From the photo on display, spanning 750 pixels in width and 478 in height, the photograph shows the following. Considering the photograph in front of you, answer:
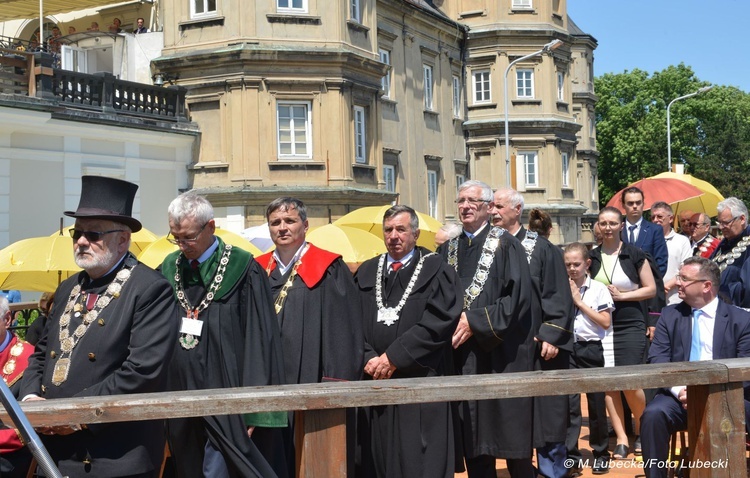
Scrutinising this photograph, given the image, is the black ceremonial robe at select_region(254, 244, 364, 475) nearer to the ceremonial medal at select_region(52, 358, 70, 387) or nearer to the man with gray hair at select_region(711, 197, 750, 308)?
the ceremonial medal at select_region(52, 358, 70, 387)

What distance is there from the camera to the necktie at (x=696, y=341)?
289 inches

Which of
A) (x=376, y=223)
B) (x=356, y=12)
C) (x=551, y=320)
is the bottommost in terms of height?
(x=551, y=320)

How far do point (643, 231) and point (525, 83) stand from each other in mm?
33325

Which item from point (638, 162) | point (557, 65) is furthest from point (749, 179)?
point (557, 65)

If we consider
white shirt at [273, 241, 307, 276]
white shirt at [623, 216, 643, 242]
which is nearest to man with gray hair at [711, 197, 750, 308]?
white shirt at [623, 216, 643, 242]

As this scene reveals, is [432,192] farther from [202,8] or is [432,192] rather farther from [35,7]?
[35,7]

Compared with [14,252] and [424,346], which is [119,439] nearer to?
[424,346]

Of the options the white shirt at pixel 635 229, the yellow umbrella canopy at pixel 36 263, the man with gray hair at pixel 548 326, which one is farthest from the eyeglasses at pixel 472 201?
the yellow umbrella canopy at pixel 36 263

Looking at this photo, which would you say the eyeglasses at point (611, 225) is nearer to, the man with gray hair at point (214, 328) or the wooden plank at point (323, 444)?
the man with gray hair at point (214, 328)

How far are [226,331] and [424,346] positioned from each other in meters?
1.40

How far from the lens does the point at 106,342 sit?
5.20m

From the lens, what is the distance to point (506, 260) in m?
7.53

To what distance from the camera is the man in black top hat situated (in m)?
5.04

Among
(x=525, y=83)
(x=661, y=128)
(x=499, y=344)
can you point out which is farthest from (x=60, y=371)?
(x=661, y=128)
